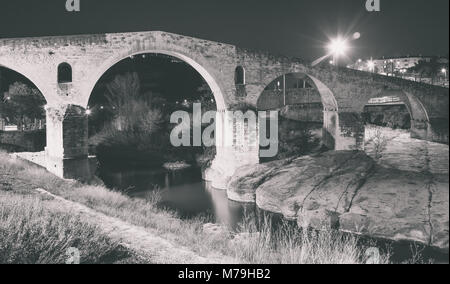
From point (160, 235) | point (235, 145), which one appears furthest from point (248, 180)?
point (160, 235)

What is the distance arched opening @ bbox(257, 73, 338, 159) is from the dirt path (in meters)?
14.6

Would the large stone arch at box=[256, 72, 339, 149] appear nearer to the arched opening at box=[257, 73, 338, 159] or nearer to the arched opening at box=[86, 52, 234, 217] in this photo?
the arched opening at box=[257, 73, 338, 159]

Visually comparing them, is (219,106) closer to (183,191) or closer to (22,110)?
(183,191)

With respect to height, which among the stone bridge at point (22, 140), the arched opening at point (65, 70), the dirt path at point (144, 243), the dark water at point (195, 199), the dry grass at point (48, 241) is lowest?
the dark water at point (195, 199)

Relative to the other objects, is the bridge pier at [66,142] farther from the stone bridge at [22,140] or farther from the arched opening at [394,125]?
the arched opening at [394,125]

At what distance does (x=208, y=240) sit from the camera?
7172mm

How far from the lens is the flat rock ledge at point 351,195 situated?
1114cm

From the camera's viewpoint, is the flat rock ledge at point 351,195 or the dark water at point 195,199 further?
the flat rock ledge at point 351,195

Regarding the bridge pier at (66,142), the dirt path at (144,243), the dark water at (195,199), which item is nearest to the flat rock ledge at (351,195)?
the dark water at (195,199)

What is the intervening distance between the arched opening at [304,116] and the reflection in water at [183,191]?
16.7ft

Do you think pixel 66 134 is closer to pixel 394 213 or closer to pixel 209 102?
pixel 394 213

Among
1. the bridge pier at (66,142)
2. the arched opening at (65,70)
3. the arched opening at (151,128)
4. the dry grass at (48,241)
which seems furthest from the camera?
the arched opening at (151,128)

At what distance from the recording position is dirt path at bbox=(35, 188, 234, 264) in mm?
5723

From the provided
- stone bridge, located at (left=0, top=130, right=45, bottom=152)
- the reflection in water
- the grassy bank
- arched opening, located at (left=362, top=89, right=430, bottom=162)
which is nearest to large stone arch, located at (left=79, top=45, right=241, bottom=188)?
the reflection in water
